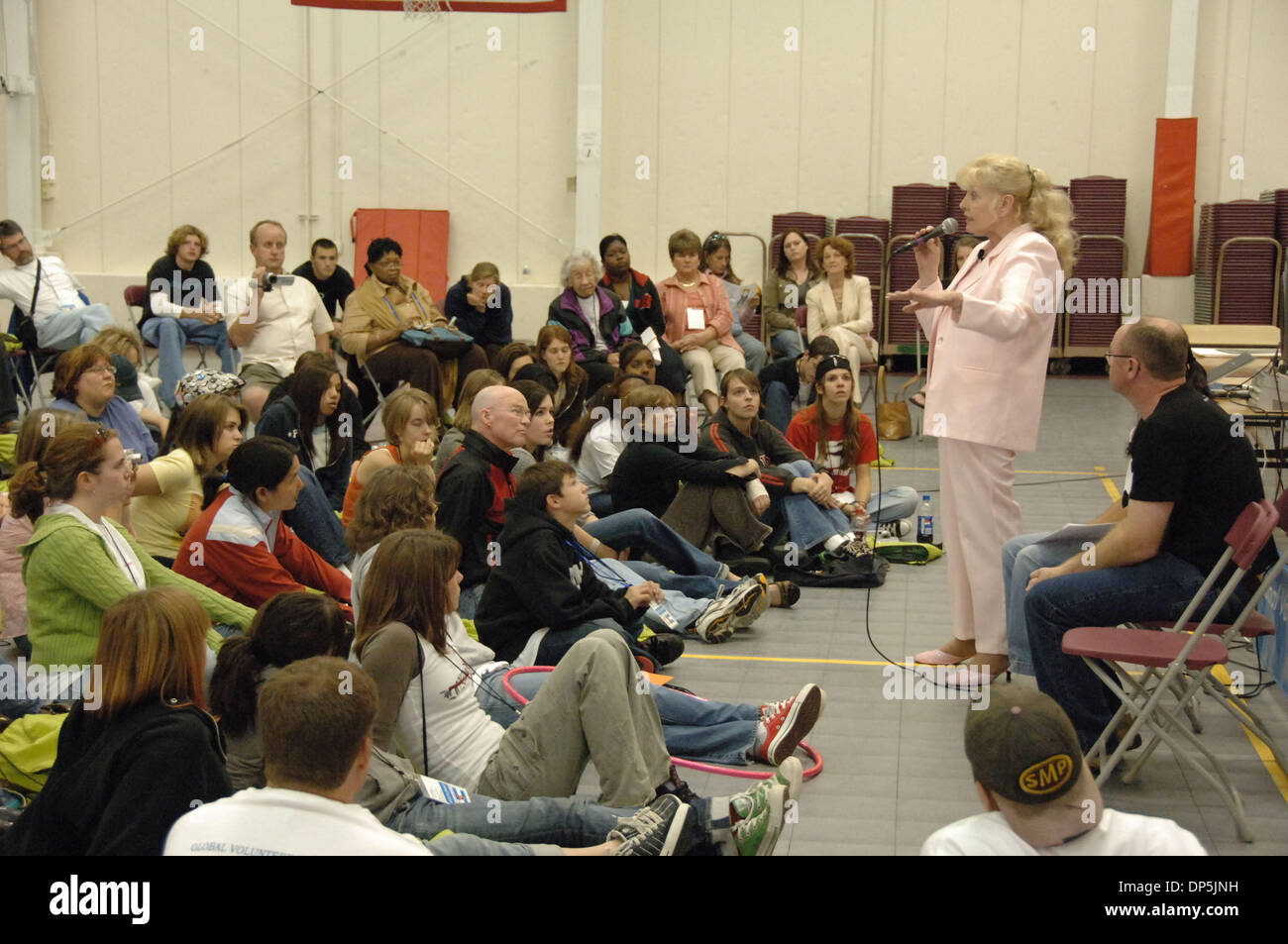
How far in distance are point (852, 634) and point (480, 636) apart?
181cm

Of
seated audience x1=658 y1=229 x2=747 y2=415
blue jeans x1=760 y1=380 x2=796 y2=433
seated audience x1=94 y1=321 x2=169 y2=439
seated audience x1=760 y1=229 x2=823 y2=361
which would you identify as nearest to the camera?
seated audience x1=94 y1=321 x2=169 y2=439

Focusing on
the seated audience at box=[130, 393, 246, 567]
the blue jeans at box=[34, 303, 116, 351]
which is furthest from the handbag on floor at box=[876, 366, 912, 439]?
the seated audience at box=[130, 393, 246, 567]

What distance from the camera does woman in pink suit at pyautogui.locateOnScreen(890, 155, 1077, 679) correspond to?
474 centimetres

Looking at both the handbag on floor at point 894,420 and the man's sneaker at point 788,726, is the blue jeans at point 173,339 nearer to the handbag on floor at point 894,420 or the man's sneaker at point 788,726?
the handbag on floor at point 894,420

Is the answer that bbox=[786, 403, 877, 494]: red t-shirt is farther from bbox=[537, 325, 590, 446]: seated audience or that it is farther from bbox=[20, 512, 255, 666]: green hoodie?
bbox=[20, 512, 255, 666]: green hoodie

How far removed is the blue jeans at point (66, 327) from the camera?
30.4 feet

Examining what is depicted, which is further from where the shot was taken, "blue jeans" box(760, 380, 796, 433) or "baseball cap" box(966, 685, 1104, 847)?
"blue jeans" box(760, 380, 796, 433)

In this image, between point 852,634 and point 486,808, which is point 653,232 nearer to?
point 852,634

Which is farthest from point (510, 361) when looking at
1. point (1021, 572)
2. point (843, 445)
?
point (1021, 572)

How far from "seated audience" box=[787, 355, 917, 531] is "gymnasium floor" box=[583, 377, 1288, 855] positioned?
471mm

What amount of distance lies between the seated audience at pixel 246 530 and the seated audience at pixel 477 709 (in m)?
1.23

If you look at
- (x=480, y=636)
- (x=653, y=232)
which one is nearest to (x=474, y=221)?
(x=653, y=232)

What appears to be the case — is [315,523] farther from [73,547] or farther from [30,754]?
[30,754]

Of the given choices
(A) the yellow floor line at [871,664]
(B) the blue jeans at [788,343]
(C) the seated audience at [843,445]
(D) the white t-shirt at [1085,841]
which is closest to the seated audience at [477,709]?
(D) the white t-shirt at [1085,841]
